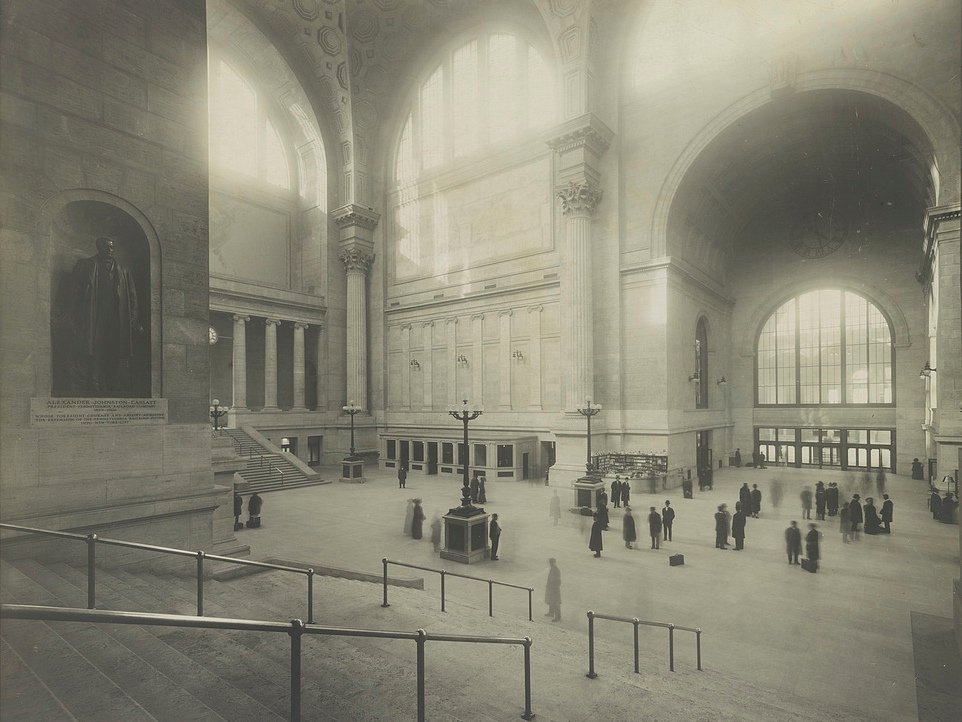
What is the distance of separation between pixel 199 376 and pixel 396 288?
26054 millimetres

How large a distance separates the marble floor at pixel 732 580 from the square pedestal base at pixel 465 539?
0.29 m

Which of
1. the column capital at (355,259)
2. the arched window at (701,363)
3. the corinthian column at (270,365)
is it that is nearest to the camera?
the arched window at (701,363)

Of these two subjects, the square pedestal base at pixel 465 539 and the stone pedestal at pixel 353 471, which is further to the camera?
the stone pedestal at pixel 353 471

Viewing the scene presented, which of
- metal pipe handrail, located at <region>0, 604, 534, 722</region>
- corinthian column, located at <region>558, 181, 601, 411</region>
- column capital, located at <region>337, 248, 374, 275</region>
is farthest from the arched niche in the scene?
column capital, located at <region>337, 248, 374, 275</region>

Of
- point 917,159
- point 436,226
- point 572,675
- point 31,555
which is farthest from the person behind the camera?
point 436,226

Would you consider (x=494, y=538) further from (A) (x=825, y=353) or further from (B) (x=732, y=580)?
(A) (x=825, y=353)

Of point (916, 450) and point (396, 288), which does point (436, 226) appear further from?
point (916, 450)

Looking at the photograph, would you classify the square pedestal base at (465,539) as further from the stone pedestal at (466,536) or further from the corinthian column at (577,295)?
the corinthian column at (577,295)

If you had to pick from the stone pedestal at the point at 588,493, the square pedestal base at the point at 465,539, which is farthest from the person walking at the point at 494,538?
the stone pedestal at the point at 588,493

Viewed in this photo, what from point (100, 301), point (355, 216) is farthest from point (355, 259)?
point (100, 301)

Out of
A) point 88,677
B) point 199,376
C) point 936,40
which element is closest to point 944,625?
point 88,677

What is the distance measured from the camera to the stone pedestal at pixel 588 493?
59.4 feet

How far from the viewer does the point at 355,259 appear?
113ft

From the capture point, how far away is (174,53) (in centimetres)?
859
